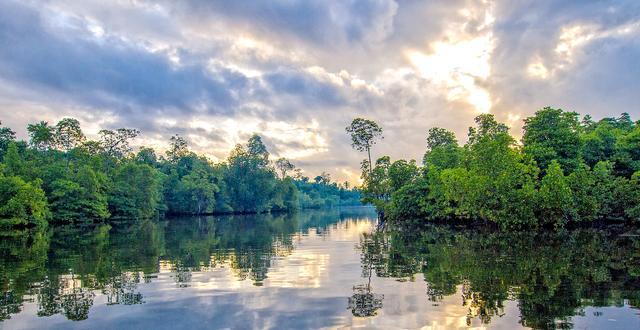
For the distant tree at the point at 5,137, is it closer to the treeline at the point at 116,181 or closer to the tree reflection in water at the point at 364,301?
the treeline at the point at 116,181

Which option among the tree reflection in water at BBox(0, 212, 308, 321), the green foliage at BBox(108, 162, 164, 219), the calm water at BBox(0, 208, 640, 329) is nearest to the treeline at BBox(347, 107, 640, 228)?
the calm water at BBox(0, 208, 640, 329)

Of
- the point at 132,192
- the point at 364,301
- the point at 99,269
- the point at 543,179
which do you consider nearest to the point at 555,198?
the point at 543,179

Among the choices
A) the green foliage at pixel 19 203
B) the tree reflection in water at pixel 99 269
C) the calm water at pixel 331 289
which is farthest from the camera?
the green foliage at pixel 19 203

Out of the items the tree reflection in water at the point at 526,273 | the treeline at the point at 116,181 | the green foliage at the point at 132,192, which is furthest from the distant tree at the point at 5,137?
the tree reflection in water at the point at 526,273

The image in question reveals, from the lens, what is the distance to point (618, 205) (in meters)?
43.4

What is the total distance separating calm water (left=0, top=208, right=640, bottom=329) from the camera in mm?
11211

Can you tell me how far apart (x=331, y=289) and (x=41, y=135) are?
8268 centimetres

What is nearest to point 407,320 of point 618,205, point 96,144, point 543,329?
point 543,329

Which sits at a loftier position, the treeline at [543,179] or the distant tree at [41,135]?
the distant tree at [41,135]

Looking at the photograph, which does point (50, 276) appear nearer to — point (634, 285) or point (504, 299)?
point (504, 299)

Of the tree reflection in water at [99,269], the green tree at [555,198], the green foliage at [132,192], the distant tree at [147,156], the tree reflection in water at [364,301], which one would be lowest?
the tree reflection in water at [364,301]

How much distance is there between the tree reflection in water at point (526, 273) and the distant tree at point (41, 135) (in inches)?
2921

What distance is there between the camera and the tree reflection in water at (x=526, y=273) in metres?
12.1

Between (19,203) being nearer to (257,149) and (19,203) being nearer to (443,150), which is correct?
(443,150)
